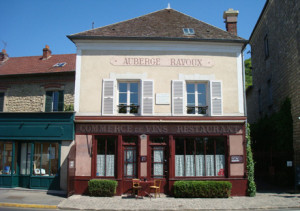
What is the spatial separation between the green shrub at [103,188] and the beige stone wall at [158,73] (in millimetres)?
3153

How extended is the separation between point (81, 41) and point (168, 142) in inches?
238

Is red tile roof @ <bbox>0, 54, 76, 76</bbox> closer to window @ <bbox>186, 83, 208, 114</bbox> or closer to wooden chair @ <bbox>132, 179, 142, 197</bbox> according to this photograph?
window @ <bbox>186, 83, 208, 114</bbox>

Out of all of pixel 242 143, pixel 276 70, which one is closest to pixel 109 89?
pixel 242 143

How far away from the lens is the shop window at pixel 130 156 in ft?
37.6

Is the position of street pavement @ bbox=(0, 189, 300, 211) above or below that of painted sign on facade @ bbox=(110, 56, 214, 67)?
below

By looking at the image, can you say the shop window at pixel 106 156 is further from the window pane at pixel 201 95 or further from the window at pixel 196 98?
the window pane at pixel 201 95

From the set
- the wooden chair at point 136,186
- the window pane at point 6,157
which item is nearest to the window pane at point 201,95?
the wooden chair at point 136,186

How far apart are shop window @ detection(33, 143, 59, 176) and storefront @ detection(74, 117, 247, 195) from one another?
127cm

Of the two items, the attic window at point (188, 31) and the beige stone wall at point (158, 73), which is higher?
the attic window at point (188, 31)

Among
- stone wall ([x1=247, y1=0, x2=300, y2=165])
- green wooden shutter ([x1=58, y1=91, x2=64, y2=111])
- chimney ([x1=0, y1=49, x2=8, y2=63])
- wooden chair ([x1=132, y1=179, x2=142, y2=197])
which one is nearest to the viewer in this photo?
wooden chair ([x1=132, y1=179, x2=142, y2=197])

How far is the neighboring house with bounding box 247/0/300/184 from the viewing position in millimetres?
12844

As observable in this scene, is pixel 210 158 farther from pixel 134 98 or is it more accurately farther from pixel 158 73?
pixel 158 73

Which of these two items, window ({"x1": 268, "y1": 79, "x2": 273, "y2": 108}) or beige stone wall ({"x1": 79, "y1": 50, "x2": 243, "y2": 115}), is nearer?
beige stone wall ({"x1": 79, "y1": 50, "x2": 243, "y2": 115})

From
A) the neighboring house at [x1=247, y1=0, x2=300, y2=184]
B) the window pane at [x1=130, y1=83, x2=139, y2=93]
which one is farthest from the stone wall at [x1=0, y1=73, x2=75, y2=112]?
the neighboring house at [x1=247, y1=0, x2=300, y2=184]
